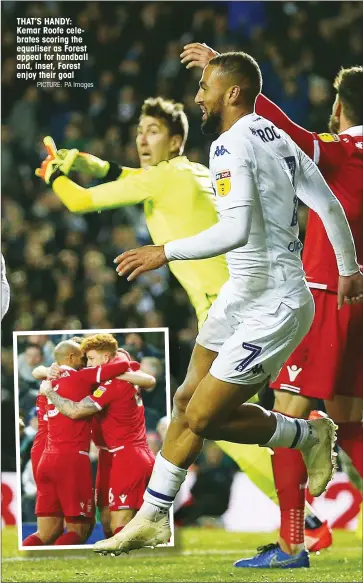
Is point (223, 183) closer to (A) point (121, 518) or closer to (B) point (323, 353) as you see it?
(B) point (323, 353)

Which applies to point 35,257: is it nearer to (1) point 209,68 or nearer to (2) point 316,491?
(1) point 209,68

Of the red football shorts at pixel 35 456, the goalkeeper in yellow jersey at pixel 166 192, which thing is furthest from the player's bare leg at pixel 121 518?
the goalkeeper in yellow jersey at pixel 166 192

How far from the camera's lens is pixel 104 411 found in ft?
14.2

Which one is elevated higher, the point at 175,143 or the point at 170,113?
the point at 170,113

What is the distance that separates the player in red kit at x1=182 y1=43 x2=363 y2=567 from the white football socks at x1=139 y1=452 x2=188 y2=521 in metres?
0.69

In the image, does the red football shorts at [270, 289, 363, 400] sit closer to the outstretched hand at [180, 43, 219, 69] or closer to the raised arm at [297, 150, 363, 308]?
the raised arm at [297, 150, 363, 308]

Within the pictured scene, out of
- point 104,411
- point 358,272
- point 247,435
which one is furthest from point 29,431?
point 358,272

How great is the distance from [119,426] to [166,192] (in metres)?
1.00

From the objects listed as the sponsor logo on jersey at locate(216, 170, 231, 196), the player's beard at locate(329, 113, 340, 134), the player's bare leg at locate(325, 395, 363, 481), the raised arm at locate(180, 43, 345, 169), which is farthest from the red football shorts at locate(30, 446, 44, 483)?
the player's beard at locate(329, 113, 340, 134)

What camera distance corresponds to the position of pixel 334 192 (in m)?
4.27

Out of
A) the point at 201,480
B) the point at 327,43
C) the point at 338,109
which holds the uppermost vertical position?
the point at 327,43

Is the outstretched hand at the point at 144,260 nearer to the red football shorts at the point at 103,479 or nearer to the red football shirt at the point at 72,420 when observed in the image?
the red football shirt at the point at 72,420


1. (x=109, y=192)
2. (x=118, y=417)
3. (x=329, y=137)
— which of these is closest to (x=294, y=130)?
(x=329, y=137)

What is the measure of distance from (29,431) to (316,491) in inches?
50.1
